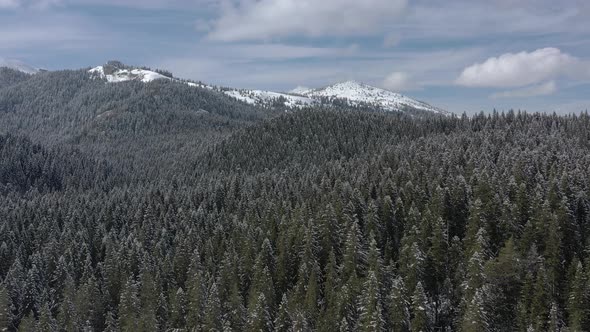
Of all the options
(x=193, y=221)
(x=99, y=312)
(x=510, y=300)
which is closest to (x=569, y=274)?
(x=510, y=300)

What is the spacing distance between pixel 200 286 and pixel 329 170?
9938 cm

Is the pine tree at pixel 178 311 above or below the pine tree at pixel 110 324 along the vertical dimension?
above

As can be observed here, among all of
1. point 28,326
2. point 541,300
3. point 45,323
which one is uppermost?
point 541,300

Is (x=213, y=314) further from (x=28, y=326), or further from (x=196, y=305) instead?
(x=28, y=326)

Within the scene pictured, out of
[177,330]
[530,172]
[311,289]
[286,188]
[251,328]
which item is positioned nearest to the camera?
[251,328]

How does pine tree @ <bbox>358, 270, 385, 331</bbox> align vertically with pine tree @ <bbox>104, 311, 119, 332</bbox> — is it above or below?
above

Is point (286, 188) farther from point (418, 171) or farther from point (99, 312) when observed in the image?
point (99, 312)

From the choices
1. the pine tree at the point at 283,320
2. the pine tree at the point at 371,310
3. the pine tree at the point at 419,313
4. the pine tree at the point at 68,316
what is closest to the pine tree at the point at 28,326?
the pine tree at the point at 68,316

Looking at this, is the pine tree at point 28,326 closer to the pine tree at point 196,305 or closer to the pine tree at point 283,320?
the pine tree at point 196,305

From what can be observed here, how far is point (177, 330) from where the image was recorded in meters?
74.1

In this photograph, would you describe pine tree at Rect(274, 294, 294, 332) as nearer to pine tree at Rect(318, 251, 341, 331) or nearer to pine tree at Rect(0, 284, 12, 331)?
pine tree at Rect(318, 251, 341, 331)

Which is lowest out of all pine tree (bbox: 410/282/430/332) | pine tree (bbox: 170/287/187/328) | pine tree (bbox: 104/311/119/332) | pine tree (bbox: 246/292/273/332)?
pine tree (bbox: 104/311/119/332)

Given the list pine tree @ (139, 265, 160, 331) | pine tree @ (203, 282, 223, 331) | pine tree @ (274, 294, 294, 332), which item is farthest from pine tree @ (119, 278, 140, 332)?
pine tree @ (274, 294, 294, 332)

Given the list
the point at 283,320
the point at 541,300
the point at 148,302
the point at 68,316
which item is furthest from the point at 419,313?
the point at 68,316
